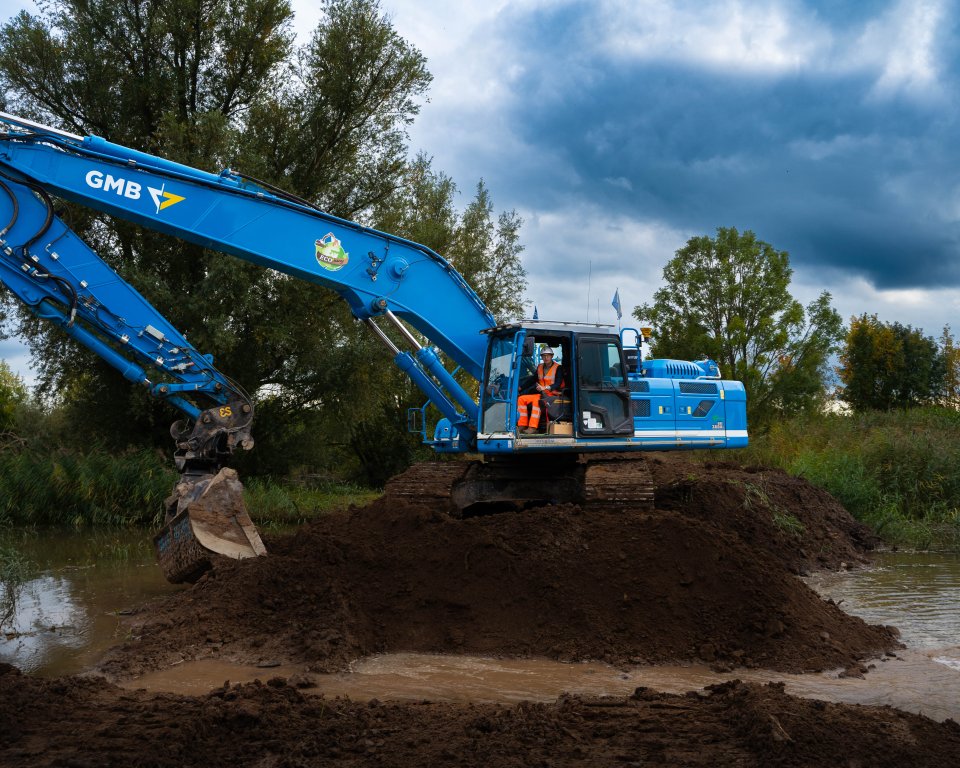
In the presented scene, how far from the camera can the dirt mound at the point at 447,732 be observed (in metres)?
4.55

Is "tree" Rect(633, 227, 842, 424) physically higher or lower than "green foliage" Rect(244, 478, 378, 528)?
higher

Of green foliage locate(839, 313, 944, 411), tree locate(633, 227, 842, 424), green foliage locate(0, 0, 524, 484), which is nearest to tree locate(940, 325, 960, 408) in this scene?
green foliage locate(839, 313, 944, 411)

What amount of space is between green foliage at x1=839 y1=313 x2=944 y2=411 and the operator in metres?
26.0

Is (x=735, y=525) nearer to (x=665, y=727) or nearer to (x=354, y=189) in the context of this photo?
(x=665, y=727)

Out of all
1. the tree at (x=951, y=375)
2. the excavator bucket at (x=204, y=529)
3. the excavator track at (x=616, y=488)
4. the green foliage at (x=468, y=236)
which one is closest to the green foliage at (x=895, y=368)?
the tree at (x=951, y=375)

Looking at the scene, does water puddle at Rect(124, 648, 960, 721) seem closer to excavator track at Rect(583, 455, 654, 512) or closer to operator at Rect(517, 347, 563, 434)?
excavator track at Rect(583, 455, 654, 512)

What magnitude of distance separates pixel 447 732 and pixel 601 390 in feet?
16.5

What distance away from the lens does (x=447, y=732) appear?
493cm

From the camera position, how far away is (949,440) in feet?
55.4

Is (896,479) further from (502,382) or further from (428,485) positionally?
(502,382)

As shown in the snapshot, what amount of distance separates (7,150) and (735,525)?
29.8 ft

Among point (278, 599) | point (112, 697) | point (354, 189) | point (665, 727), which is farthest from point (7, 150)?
point (354, 189)

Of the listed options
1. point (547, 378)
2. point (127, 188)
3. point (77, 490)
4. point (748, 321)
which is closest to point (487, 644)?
point (547, 378)

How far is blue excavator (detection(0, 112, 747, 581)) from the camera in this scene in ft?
28.4
